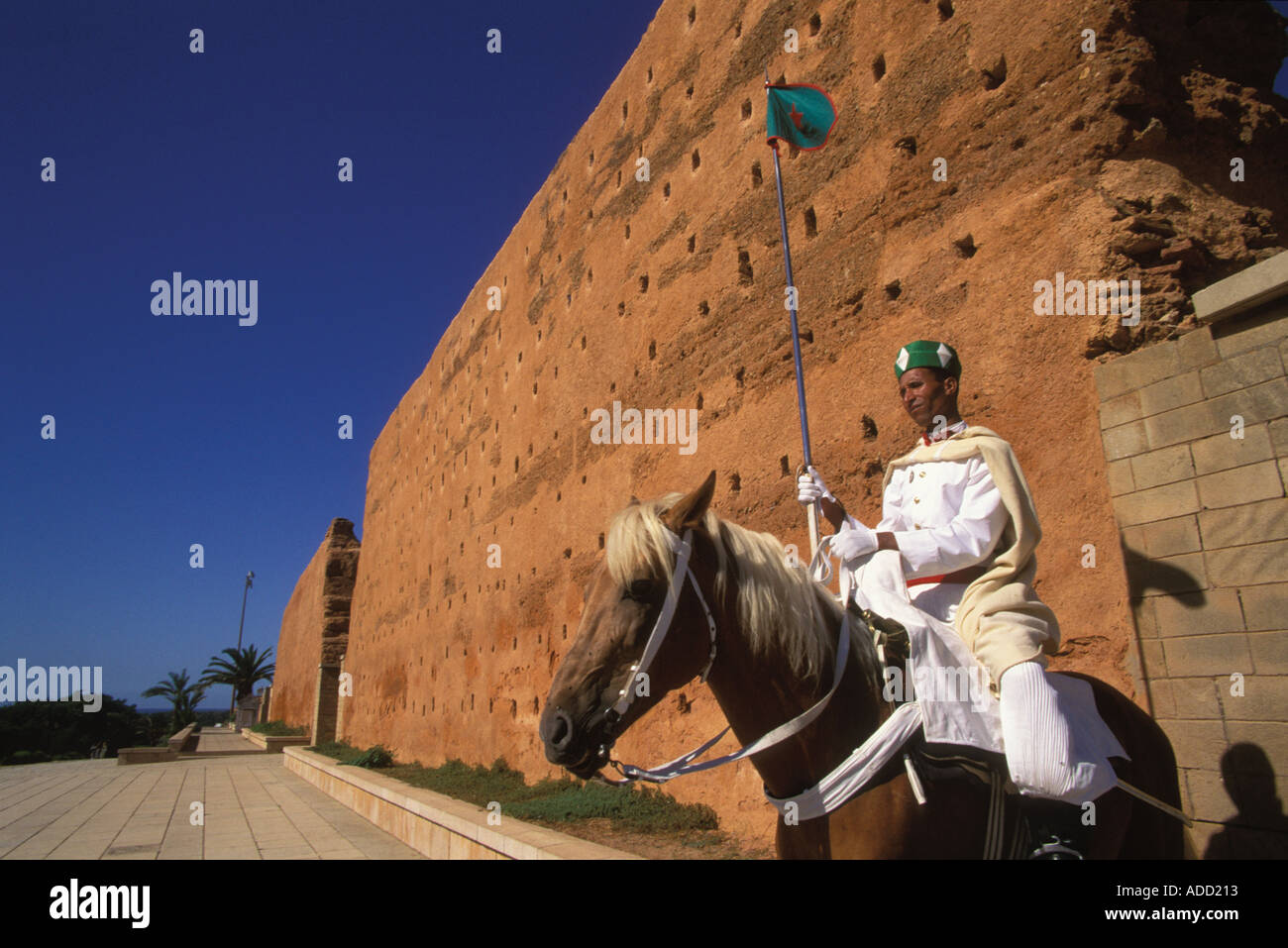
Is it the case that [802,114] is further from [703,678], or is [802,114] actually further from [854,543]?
[703,678]

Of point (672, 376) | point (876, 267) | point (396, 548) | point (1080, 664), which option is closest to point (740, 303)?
point (672, 376)

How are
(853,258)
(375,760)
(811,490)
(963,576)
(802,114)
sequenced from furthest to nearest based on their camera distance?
(375,760), (853,258), (802,114), (811,490), (963,576)

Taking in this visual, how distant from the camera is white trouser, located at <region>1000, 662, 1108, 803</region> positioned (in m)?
2.08

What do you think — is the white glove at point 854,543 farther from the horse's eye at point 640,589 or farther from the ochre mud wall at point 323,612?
the ochre mud wall at point 323,612

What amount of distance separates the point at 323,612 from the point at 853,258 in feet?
87.8

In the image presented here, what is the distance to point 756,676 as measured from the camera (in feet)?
7.61

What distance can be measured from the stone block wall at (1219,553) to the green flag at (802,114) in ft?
7.47

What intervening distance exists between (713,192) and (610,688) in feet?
23.2

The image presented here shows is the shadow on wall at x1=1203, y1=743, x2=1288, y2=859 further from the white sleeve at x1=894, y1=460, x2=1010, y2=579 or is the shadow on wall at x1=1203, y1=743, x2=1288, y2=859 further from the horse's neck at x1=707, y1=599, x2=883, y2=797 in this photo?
the horse's neck at x1=707, y1=599, x2=883, y2=797

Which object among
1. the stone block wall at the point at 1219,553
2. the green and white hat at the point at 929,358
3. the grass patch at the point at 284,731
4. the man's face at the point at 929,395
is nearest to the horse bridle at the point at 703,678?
the man's face at the point at 929,395

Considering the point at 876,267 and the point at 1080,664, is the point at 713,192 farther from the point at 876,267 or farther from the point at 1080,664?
the point at 1080,664

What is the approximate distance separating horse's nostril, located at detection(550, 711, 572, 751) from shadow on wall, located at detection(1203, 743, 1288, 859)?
2951 millimetres

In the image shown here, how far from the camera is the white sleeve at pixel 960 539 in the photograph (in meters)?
2.42

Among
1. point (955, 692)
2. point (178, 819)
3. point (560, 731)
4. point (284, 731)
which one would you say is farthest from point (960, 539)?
point (284, 731)
